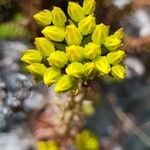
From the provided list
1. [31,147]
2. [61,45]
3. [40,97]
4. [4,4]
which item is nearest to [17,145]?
[31,147]

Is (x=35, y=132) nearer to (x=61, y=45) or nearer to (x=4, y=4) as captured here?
(x=4, y=4)

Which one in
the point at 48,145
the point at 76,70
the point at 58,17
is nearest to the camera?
the point at 76,70

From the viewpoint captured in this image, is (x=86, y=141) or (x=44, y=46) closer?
(x=44, y=46)

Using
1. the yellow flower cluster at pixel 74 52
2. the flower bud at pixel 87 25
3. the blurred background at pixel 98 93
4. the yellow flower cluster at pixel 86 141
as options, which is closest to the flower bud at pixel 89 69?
the yellow flower cluster at pixel 74 52

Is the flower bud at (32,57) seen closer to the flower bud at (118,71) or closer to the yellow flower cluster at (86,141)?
the flower bud at (118,71)

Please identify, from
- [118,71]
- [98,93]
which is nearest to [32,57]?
[118,71]

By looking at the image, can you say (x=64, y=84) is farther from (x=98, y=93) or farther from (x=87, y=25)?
(x=98, y=93)

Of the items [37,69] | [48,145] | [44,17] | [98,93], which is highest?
[44,17]
